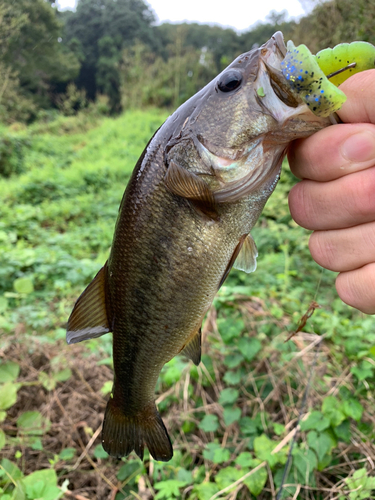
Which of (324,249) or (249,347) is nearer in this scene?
(324,249)

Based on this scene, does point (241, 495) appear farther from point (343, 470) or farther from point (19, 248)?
point (19, 248)

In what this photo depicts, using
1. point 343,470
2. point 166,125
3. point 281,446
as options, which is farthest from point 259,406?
point 166,125

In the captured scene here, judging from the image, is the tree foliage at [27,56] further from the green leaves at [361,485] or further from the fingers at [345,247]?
the green leaves at [361,485]

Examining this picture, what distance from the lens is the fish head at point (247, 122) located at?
0.87m

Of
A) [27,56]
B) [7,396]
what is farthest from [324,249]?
[27,56]

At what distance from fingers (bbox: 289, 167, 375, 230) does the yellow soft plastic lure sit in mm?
213

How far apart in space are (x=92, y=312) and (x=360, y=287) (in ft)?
2.97

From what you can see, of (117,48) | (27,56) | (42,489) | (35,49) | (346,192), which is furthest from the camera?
(117,48)

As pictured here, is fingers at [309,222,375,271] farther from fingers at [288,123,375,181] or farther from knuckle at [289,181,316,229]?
fingers at [288,123,375,181]

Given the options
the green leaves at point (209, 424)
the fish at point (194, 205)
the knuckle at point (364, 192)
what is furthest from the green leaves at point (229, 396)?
the knuckle at point (364, 192)

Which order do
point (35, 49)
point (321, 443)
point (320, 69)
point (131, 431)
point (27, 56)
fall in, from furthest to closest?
point (35, 49), point (27, 56), point (321, 443), point (131, 431), point (320, 69)

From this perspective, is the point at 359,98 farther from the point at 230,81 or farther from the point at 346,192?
the point at 230,81

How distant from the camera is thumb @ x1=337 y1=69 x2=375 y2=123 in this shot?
80 cm

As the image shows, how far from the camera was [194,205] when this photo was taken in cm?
96
